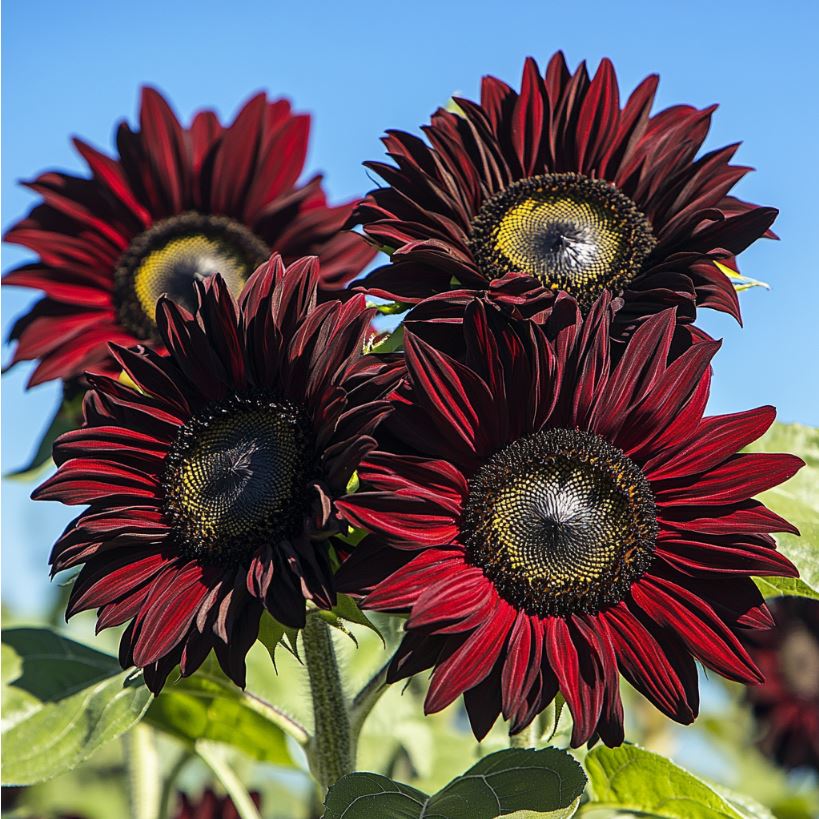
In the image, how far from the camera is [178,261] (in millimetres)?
2639

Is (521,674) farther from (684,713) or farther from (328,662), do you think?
(328,662)

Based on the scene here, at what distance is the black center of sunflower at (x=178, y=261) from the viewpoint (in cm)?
256

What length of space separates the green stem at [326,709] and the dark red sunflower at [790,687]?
288 cm

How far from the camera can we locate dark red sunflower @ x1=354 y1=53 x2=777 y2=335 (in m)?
1.61

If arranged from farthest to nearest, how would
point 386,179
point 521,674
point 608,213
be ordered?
point 608,213 → point 386,179 → point 521,674

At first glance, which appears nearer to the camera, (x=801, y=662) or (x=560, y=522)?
(x=560, y=522)

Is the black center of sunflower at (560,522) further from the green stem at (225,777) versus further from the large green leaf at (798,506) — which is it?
the green stem at (225,777)

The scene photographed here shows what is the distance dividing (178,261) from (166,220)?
0.11 metres

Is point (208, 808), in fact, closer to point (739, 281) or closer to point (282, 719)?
point (282, 719)

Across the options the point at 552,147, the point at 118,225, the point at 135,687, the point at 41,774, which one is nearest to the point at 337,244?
the point at 118,225

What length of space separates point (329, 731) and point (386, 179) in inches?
31.7

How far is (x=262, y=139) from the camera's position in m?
2.64

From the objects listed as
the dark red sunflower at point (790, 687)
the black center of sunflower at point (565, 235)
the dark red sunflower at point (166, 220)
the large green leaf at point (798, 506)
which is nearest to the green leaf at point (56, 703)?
the dark red sunflower at point (166, 220)

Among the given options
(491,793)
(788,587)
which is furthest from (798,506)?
(491,793)
